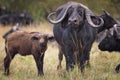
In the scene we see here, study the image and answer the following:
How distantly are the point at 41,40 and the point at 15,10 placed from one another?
1990cm

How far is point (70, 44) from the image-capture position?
12227 millimetres

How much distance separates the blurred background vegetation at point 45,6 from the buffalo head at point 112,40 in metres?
4.12

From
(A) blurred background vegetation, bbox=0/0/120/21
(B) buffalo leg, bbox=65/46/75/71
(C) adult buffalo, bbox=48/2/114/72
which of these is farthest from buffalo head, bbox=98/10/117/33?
(A) blurred background vegetation, bbox=0/0/120/21

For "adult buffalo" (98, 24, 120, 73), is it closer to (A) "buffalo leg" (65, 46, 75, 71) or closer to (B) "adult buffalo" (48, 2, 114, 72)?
(B) "adult buffalo" (48, 2, 114, 72)

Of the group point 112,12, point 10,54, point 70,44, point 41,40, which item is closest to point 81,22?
point 70,44

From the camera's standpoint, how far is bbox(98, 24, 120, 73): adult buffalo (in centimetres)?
1362

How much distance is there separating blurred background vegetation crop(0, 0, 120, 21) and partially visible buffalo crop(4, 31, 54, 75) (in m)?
5.21

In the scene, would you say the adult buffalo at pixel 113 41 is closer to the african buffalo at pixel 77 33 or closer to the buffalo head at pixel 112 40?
the buffalo head at pixel 112 40

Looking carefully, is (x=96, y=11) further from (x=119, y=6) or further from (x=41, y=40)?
(x=41, y=40)

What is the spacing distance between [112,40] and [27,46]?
2440mm

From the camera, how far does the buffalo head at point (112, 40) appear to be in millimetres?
13621

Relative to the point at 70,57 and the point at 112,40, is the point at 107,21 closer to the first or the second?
the point at 112,40

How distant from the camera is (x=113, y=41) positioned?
14.1 metres

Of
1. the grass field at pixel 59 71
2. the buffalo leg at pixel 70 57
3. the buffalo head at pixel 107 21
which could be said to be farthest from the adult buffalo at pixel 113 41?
the buffalo leg at pixel 70 57
